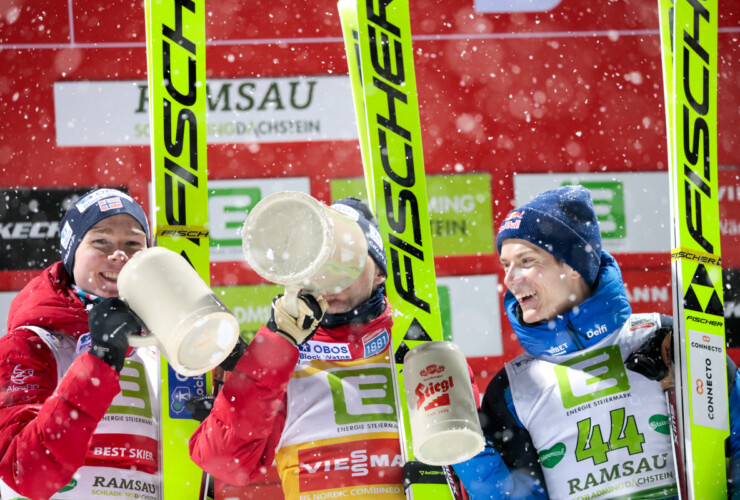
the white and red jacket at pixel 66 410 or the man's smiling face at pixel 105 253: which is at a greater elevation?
the man's smiling face at pixel 105 253

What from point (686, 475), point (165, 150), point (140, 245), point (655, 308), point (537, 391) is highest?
point (165, 150)

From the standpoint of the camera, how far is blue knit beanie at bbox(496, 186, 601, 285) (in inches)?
89.8

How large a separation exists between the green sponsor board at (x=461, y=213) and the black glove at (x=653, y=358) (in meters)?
1.53

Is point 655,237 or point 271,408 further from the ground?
point 271,408

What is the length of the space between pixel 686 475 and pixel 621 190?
1.98 meters

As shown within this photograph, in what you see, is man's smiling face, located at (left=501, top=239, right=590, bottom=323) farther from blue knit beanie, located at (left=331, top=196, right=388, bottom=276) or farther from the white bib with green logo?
blue knit beanie, located at (left=331, top=196, right=388, bottom=276)

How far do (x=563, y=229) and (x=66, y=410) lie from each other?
4.56 feet

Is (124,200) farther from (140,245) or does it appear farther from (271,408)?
(271,408)

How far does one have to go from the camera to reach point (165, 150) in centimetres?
238

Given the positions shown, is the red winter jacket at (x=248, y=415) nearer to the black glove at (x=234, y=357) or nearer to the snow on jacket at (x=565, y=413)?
the black glove at (x=234, y=357)

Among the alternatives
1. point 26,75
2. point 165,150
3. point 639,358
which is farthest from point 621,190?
point 26,75

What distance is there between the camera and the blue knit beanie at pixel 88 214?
7.63 ft

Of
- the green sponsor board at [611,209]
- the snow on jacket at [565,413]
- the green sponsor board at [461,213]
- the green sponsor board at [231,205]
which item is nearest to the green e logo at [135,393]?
the snow on jacket at [565,413]

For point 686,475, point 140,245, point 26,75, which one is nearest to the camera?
point 686,475
